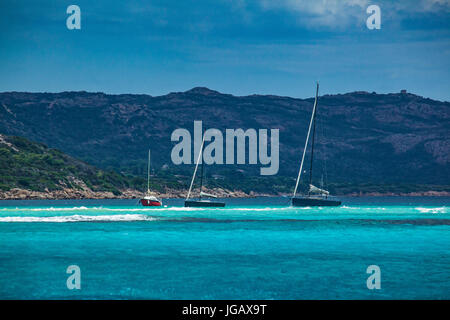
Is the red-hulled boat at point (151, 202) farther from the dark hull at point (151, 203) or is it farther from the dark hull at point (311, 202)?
the dark hull at point (311, 202)

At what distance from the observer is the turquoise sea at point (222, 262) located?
3066 centimetres

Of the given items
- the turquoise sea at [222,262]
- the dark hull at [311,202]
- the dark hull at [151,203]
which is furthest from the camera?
the dark hull at [151,203]

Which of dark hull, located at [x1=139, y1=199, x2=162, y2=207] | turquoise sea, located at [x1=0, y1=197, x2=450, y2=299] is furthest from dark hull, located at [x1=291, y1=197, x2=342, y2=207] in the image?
turquoise sea, located at [x1=0, y1=197, x2=450, y2=299]

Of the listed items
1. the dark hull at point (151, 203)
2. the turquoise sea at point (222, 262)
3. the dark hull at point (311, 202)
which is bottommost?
the dark hull at point (151, 203)

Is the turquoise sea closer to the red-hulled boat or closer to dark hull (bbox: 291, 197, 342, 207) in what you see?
dark hull (bbox: 291, 197, 342, 207)

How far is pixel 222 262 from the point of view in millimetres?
40875

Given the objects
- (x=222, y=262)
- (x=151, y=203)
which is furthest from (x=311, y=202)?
(x=222, y=262)

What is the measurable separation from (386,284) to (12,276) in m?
20.4

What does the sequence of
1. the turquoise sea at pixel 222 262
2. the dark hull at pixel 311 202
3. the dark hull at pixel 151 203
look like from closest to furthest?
the turquoise sea at pixel 222 262 < the dark hull at pixel 311 202 < the dark hull at pixel 151 203

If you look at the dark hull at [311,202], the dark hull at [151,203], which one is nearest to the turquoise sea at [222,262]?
the dark hull at [311,202]
